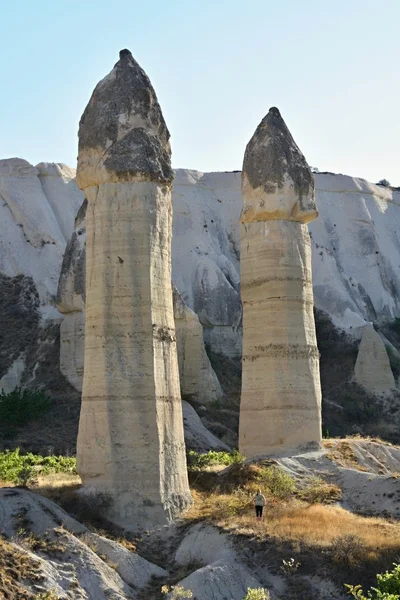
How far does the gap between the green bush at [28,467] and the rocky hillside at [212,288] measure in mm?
12652

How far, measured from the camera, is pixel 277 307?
27.8 meters

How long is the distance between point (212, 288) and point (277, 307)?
82.7 ft

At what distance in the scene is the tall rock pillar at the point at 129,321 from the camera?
21609mm

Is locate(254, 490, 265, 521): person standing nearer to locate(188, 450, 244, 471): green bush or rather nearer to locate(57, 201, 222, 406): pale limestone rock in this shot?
locate(188, 450, 244, 471): green bush

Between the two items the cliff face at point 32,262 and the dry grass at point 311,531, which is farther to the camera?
the cliff face at point 32,262

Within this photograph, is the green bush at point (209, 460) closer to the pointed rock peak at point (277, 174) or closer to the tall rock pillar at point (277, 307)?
the tall rock pillar at point (277, 307)

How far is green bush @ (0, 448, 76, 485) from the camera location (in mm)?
24109

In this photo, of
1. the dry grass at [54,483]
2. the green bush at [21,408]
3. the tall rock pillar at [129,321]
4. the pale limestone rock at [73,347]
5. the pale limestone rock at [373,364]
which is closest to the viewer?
the tall rock pillar at [129,321]

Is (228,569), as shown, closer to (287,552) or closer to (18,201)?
(287,552)

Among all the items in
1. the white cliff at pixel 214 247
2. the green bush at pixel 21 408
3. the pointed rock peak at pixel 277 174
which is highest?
the white cliff at pixel 214 247

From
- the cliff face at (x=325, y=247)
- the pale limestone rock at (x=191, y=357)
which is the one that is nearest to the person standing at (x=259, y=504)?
the pale limestone rock at (x=191, y=357)

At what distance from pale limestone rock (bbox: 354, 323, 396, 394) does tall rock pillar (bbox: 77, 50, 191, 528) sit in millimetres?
28743

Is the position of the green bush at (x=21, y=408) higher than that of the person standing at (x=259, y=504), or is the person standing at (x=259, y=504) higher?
the green bush at (x=21, y=408)

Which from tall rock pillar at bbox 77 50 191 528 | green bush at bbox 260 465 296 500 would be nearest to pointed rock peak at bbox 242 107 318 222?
tall rock pillar at bbox 77 50 191 528
